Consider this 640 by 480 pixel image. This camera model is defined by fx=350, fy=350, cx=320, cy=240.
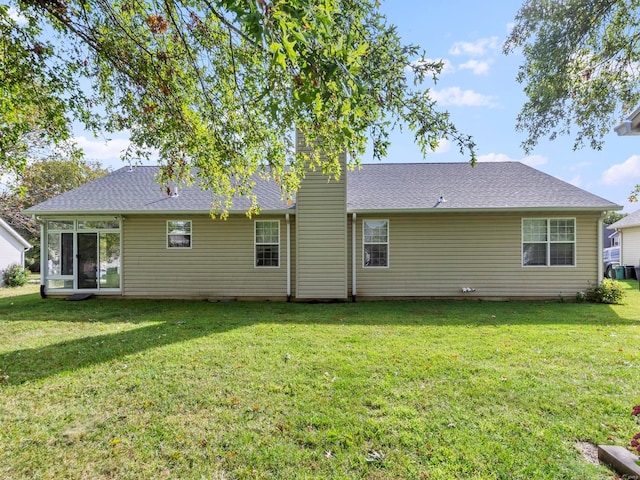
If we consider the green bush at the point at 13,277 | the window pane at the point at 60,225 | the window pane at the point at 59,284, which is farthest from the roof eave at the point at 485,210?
the green bush at the point at 13,277

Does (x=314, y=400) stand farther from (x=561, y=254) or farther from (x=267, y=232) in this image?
(x=561, y=254)

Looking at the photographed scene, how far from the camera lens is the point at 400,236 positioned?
34.4 feet

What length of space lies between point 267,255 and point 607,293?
9.78 meters

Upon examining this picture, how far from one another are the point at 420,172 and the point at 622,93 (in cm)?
634

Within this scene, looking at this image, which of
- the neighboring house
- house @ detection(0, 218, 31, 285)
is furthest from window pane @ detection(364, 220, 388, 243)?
the neighboring house

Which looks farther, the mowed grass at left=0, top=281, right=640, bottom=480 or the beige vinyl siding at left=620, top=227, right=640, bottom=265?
the beige vinyl siding at left=620, top=227, right=640, bottom=265

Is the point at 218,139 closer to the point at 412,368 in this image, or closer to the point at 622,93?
the point at 412,368

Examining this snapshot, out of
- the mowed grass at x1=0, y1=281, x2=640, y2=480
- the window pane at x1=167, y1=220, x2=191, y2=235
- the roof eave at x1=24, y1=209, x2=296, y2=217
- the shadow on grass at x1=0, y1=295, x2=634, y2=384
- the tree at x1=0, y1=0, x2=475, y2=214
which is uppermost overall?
the tree at x1=0, y1=0, x2=475, y2=214

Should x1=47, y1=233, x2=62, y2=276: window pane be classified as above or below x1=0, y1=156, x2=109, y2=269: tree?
below

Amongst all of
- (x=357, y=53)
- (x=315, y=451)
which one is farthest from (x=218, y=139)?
(x=315, y=451)

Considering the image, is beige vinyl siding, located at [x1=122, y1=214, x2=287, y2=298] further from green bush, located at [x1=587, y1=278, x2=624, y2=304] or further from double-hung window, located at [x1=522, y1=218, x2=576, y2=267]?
green bush, located at [x1=587, y1=278, x2=624, y2=304]

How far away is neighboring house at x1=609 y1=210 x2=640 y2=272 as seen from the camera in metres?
19.1

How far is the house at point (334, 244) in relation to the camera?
392 inches

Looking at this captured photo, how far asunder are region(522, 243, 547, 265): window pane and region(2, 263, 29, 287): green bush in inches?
791
